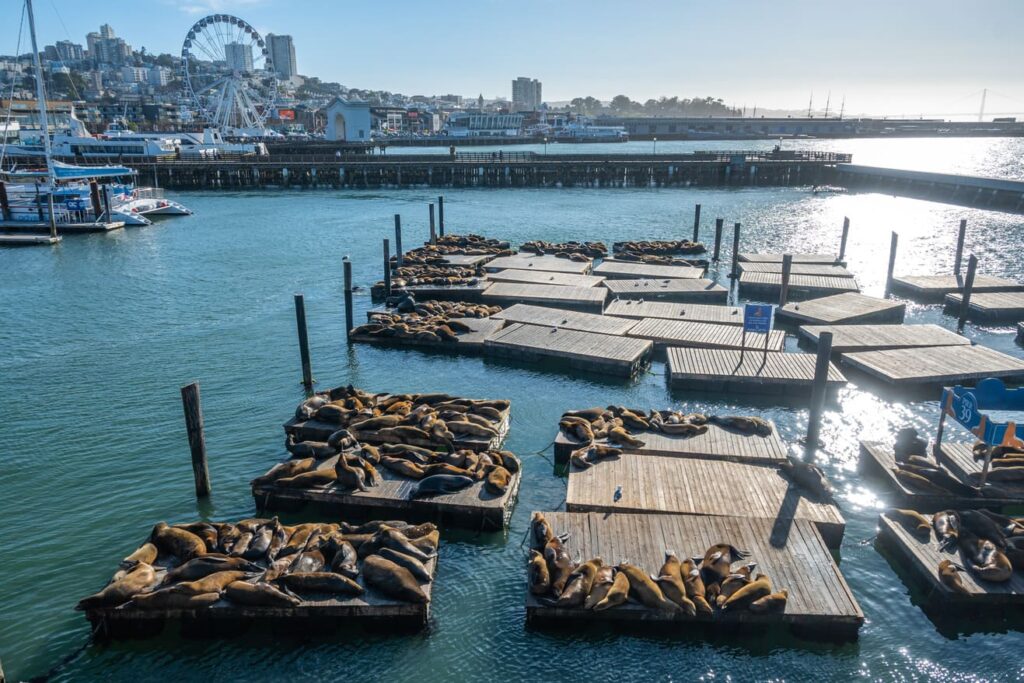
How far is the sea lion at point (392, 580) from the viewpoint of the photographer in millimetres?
8906

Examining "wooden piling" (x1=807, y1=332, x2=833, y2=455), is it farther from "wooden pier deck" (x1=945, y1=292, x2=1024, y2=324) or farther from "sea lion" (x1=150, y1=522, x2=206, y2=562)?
"wooden pier deck" (x1=945, y1=292, x2=1024, y2=324)

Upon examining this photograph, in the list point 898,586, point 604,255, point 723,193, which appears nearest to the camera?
point 898,586

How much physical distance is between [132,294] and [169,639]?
2357 cm

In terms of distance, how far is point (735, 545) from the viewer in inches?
378

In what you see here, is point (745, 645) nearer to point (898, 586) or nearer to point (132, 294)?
point (898, 586)

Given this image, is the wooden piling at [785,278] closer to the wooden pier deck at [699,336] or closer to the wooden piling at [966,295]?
the wooden pier deck at [699,336]

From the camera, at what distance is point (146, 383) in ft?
59.9

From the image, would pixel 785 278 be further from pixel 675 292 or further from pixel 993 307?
pixel 993 307

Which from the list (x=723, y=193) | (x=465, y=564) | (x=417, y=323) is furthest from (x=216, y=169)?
(x=465, y=564)

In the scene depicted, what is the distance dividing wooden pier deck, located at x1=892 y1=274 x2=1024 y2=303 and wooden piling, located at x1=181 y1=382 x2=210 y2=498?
25.0m

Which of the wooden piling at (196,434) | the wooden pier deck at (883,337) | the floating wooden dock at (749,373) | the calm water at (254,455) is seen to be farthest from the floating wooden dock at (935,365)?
the wooden piling at (196,434)

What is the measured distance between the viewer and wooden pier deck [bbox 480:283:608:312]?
78.9ft

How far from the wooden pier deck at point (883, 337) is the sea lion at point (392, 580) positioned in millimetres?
13976

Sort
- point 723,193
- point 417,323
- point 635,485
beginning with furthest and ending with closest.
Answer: point 723,193 < point 417,323 < point 635,485
